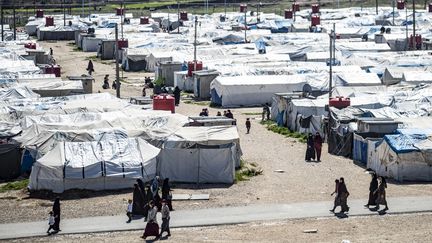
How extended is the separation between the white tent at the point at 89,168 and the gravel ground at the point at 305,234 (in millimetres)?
3659

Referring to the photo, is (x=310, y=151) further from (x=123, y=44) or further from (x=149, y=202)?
(x=123, y=44)

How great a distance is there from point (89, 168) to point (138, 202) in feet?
9.38

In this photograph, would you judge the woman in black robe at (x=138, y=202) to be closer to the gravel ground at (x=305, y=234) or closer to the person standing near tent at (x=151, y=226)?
the gravel ground at (x=305, y=234)

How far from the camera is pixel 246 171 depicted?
26.7 meters

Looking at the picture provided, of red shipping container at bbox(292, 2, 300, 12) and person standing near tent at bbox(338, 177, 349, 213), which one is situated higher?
red shipping container at bbox(292, 2, 300, 12)

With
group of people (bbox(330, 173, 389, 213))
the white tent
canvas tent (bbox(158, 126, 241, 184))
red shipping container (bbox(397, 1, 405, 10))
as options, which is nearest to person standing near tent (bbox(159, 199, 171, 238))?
group of people (bbox(330, 173, 389, 213))

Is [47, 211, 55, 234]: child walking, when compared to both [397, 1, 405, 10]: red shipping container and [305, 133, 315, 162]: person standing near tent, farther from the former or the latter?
[397, 1, 405, 10]: red shipping container

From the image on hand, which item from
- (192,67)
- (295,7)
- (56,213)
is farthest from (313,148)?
(295,7)

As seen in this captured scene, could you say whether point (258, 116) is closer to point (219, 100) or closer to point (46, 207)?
point (219, 100)

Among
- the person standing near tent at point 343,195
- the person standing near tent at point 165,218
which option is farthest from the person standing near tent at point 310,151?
the person standing near tent at point 165,218

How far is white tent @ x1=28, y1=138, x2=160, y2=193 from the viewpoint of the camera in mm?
24156

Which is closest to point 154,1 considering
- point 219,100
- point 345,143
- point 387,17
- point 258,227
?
point 387,17

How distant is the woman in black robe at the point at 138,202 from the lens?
21812 millimetres

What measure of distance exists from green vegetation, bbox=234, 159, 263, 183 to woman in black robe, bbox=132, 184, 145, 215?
13.8 feet
